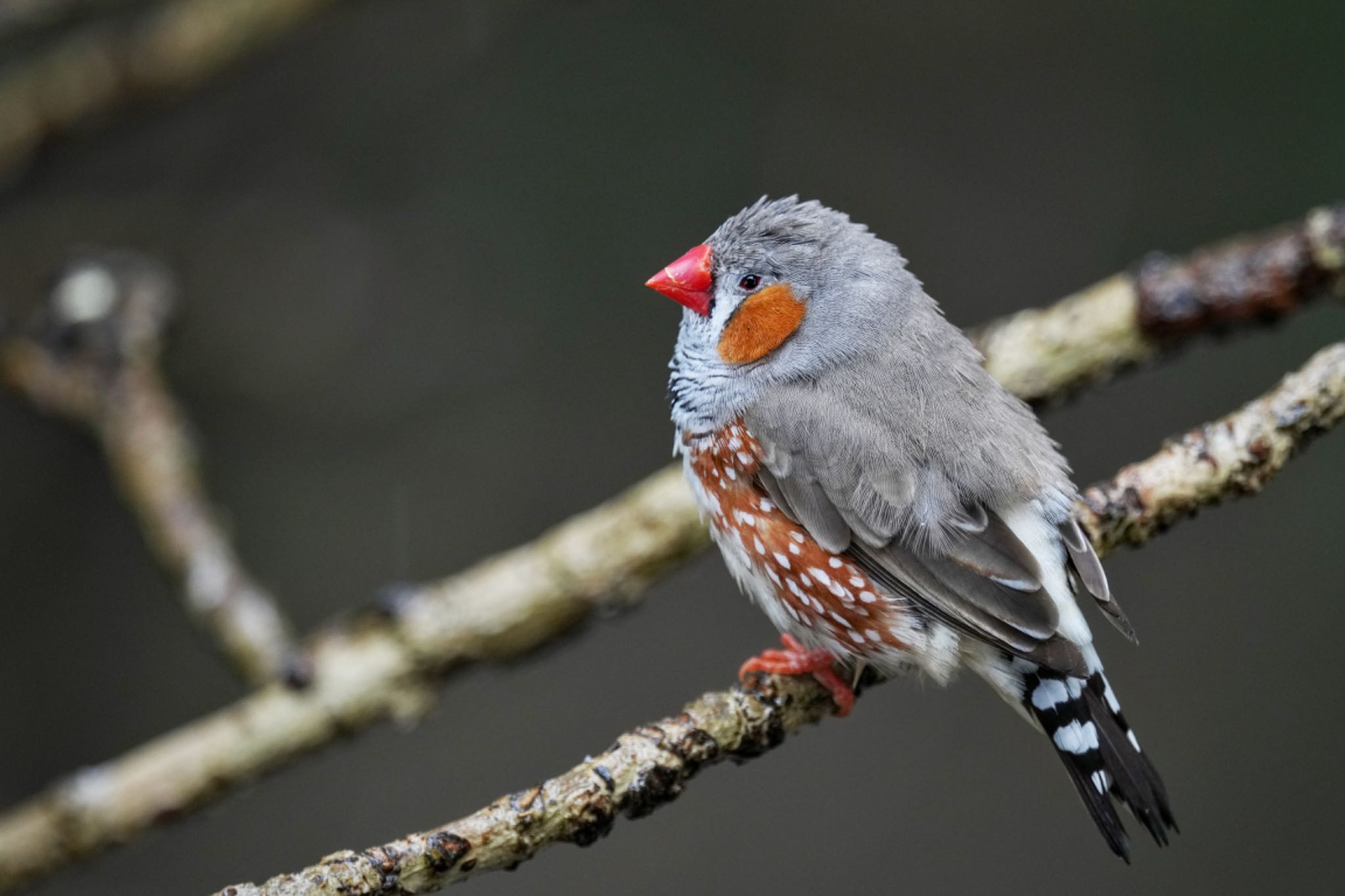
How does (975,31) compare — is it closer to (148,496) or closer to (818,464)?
(818,464)

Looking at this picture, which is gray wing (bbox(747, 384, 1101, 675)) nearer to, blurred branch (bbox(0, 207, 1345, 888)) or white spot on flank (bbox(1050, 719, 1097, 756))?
white spot on flank (bbox(1050, 719, 1097, 756))

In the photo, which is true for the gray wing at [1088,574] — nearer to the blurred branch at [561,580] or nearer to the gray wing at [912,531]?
the gray wing at [912,531]

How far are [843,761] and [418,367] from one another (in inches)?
85.6

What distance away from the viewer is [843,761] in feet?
15.0

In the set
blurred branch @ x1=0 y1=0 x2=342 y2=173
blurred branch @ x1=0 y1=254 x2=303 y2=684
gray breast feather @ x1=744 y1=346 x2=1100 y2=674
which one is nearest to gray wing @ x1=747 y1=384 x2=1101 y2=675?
gray breast feather @ x1=744 y1=346 x2=1100 y2=674

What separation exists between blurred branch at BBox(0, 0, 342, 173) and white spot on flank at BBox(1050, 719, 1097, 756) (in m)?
3.33

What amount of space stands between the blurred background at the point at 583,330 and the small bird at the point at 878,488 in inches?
82.1

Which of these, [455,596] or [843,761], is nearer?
[455,596]

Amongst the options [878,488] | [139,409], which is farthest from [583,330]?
[878,488]

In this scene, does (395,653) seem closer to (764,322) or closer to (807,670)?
(807,670)

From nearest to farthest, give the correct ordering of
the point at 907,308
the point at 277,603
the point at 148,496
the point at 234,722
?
the point at 907,308
the point at 234,722
the point at 148,496
the point at 277,603

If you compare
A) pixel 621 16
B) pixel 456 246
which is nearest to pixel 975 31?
pixel 621 16

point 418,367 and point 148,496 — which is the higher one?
point 418,367

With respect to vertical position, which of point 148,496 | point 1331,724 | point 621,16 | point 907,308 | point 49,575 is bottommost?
point 1331,724
